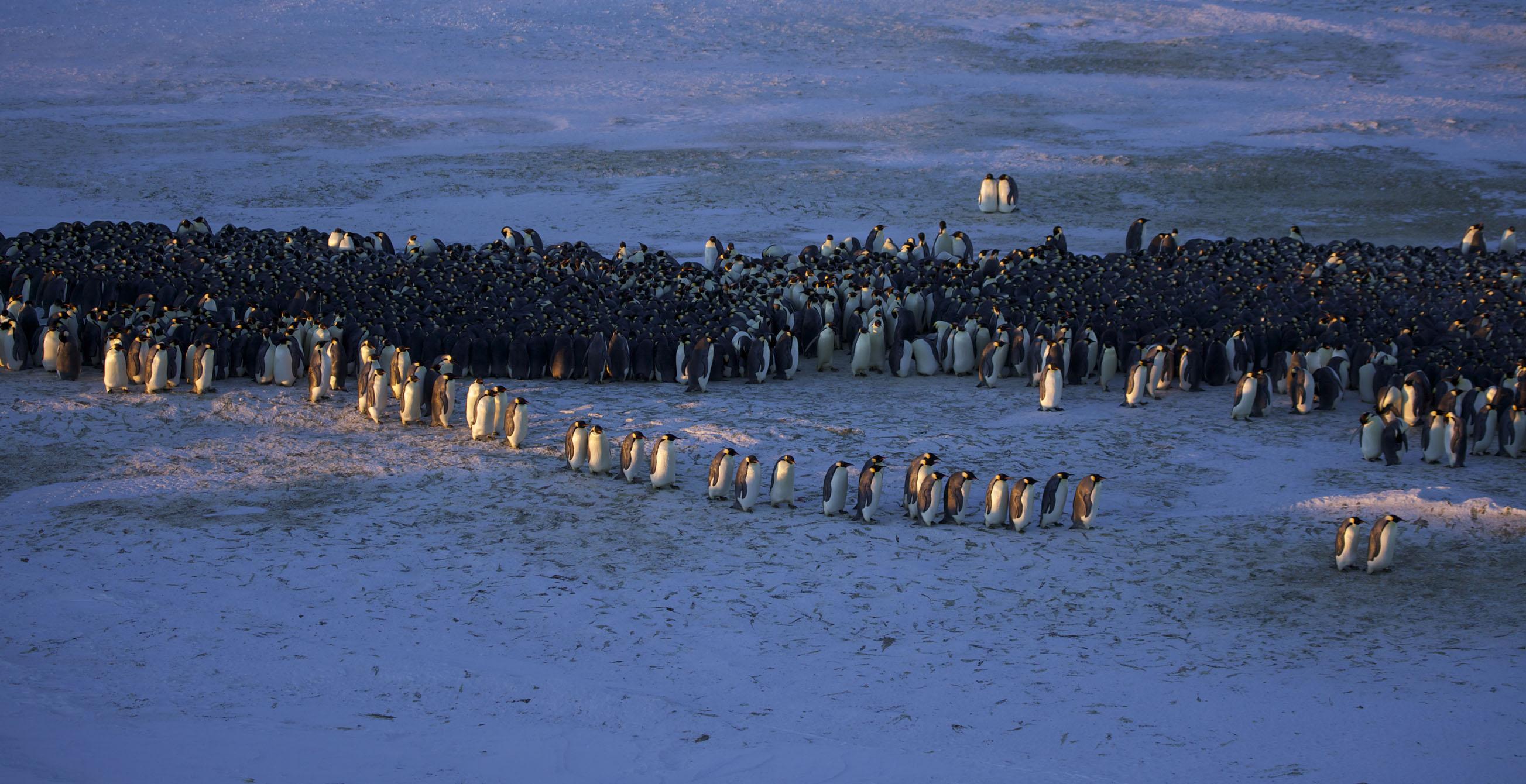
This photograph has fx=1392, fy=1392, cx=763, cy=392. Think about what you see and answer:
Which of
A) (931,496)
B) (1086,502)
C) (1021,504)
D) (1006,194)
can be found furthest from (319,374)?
(1006,194)

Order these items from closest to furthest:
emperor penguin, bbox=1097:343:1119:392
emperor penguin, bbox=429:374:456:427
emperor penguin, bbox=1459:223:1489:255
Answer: emperor penguin, bbox=429:374:456:427
emperor penguin, bbox=1097:343:1119:392
emperor penguin, bbox=1459:223:1489:255

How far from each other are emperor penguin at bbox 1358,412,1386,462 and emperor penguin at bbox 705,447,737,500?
14.7 feet

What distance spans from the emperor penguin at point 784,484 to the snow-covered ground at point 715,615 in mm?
133

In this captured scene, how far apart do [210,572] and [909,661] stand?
388cm

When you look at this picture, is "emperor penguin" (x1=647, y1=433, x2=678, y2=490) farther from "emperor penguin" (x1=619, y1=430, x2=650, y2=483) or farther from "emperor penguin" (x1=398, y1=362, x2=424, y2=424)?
"emperor penguin" (x1=398, y1=362, x2=424, y2=424)

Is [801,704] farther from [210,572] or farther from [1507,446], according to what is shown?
[1507,446]

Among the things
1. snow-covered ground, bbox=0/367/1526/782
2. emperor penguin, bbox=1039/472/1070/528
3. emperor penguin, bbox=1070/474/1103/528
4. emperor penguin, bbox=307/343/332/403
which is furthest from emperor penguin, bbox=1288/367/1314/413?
emperor penguin, bbox=307/343/332/403

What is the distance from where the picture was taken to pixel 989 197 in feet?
61.0

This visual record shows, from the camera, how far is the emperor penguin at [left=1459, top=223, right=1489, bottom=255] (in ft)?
54.4

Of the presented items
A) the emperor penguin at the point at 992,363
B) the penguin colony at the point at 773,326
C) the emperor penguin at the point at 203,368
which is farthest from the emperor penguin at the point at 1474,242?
the emperor penguin at the point at 203,368

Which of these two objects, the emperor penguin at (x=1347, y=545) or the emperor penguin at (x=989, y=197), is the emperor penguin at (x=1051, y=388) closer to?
the emperor penguin at (x=1347, y=545)

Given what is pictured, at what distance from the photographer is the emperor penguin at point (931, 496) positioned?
8539mm

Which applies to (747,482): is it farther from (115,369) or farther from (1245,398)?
(115,369)

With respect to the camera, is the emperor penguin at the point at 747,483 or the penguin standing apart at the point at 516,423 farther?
the penguin standing apart at the point at 516,423
